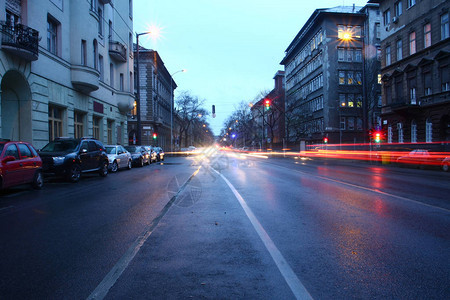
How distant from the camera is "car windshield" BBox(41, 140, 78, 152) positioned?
1356 centimetres

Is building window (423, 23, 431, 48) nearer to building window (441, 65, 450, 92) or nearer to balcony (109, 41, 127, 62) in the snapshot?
building window (441, 65, 450, 92)

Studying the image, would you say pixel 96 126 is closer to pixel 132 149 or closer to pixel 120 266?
pixel 132 149

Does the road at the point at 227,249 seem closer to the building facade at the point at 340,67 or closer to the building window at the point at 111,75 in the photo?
the building window at the point at 111,75

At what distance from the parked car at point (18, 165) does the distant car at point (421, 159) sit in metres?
21.5

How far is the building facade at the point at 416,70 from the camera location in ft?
85.5

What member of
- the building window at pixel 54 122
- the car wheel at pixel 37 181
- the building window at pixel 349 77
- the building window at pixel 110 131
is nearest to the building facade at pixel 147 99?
the building window at pixel 110 131

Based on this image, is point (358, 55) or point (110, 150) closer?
point (110, 150)

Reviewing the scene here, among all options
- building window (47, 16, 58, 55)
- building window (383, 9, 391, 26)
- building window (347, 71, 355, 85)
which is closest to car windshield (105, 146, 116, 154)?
building window (47, 16, 58, 55)

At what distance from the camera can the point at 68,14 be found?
21125 mm

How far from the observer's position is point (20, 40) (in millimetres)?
15180

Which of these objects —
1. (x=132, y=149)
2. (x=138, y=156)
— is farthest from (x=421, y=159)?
(x=132, y=149)

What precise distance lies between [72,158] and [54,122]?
873 cm

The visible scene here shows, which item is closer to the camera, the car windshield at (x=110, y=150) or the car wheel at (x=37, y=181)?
the car wheel at (x=37, y=181)

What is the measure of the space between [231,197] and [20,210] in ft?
16.5
